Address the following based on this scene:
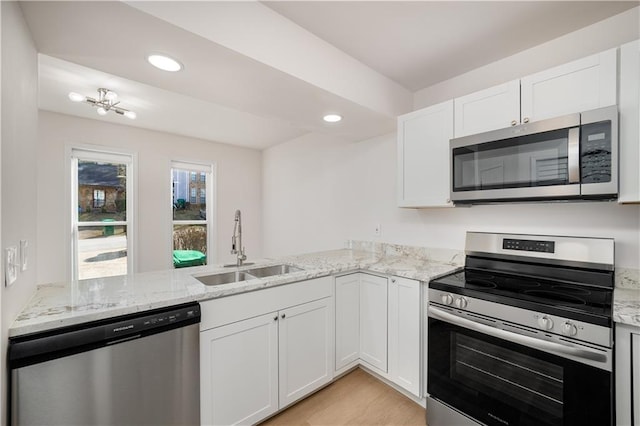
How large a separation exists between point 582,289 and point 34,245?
283 cm

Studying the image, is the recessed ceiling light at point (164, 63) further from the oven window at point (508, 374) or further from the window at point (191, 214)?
the window at point (191, 214)

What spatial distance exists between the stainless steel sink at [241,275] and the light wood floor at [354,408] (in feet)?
3.04

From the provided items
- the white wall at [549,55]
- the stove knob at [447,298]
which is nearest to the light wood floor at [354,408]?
the stove knob at [447,298]

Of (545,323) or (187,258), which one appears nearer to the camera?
(545,323)

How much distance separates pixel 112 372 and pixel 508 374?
6.10ft

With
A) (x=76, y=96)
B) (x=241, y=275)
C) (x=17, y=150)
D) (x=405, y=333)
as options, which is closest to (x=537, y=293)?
(x=405, y=333)

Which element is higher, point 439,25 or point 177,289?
point 439,25

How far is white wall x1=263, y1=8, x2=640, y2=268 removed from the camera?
1.62 meters

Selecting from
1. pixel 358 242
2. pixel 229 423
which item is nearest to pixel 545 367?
pixel 229 423

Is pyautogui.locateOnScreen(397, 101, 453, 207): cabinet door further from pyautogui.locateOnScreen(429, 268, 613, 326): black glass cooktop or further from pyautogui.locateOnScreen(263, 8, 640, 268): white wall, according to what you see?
pyautogui.locateOnScreen(429, 268, 613, 326): black glass cooktop

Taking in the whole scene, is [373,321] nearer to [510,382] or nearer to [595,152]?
[510,382]

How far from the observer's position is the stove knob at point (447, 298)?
5.23 feet

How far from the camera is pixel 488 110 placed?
1778 mm

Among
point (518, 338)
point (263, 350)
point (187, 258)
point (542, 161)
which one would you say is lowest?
point (263, 350)
